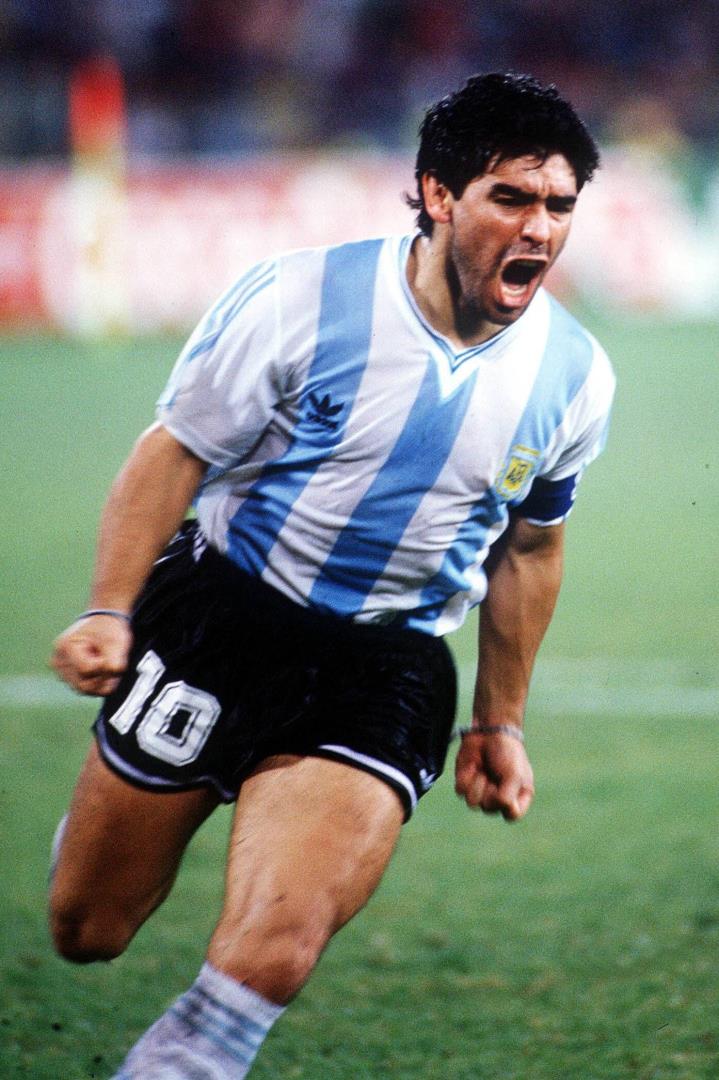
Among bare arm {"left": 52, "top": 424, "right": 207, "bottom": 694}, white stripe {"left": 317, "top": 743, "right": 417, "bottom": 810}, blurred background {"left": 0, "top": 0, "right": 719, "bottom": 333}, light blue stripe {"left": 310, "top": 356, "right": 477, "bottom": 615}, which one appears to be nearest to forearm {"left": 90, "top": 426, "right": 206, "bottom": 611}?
bare arm {"left": 52, "top": 424, "right": 207, "bottom": 694}

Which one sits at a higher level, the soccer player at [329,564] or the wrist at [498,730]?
the soccer player at [329,564]

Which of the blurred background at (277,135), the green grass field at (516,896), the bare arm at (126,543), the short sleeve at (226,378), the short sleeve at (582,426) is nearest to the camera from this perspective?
the bare arm at (126,543)

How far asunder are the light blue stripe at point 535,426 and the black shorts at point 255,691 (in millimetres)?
99

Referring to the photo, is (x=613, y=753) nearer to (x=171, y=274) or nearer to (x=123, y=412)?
(x=123, y=412)

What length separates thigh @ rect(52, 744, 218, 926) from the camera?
11.0ft

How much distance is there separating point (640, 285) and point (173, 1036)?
16711 mm

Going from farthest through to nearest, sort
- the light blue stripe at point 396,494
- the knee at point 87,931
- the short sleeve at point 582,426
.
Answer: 1. the knee at point 87,931
2. the short sleeve at point 582,426
3. the light blue stripe at point 396,494

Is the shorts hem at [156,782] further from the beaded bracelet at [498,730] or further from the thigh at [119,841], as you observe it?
the beaded bracelet at [498,730]

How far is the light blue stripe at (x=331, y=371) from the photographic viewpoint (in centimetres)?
308

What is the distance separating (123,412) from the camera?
43.5 feet

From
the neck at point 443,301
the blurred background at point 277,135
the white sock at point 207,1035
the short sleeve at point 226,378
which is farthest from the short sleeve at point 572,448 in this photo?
the blurred background at point 277,135

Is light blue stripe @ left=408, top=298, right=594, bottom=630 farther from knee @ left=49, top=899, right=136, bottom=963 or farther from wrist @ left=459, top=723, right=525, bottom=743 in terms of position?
knee @ left=49, top=899, right=136, bottom=963

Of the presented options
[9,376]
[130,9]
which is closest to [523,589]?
[9,376]

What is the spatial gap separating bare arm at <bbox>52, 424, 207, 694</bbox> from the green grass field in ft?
3.64
